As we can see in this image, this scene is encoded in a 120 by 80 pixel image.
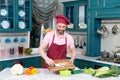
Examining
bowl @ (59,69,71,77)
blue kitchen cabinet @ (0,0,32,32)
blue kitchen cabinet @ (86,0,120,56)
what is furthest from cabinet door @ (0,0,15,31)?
bowl @ (59,69,71,77)

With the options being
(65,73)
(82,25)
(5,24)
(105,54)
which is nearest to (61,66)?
(65,73)

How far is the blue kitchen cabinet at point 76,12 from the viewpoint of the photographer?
15.9ft

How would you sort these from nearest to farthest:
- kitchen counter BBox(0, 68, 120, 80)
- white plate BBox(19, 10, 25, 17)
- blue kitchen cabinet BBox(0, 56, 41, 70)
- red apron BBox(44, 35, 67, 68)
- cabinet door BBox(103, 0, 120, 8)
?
kitchen counter BBox(0, 68, 120, 80)
red apron BBox(44, 35, 67, 68)
cabinet door BBox(103, 0, 120, 8)
blue kitchen cabinet BBox(0, 56, 41, 70)
white plate BBox(19, 10, 25, 17)

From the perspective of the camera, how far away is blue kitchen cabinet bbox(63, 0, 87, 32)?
483cm

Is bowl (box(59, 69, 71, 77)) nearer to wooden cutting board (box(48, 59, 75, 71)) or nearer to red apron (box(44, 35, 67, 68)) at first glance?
wooden cutting board (box(48, 59, 75, 71))

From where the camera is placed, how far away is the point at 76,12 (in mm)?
4961

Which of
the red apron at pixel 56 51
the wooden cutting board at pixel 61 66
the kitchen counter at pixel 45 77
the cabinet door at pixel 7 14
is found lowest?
the kitchen counter at pixel 45 77

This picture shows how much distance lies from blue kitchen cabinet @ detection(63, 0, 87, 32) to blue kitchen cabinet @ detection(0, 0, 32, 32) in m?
0.95

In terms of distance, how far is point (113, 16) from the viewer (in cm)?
400

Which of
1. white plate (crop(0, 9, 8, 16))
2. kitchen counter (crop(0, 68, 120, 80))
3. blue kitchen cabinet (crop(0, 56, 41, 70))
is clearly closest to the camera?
kitchen counter (crop(0, 68, 120, 80))

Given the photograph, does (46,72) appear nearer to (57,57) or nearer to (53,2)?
(57,57)

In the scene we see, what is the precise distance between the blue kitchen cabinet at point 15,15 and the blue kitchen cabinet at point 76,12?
3.13ft

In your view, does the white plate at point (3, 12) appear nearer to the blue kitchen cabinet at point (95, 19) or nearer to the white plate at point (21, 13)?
the white plate at point (21, 13)

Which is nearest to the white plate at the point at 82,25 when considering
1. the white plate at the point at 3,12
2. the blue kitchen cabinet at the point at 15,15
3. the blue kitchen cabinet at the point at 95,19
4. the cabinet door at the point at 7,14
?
the blue kitchen cabinet at the point at 95,19
